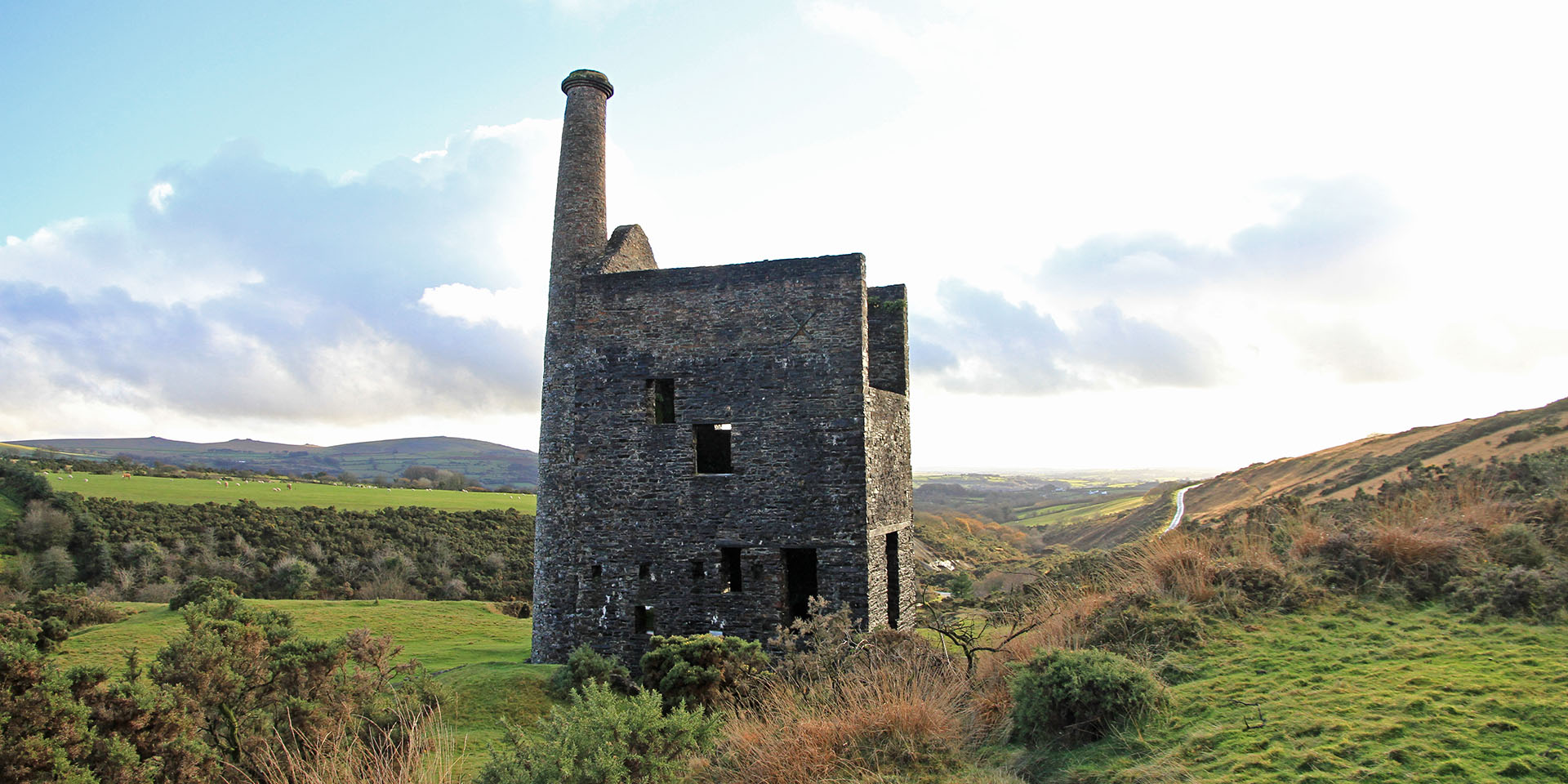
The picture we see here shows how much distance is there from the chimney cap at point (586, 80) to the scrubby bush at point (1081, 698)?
15.5 meters

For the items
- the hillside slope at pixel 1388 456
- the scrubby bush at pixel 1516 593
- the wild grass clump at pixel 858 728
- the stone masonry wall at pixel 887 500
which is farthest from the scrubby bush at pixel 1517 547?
the hillside slope at pixel 1388 456

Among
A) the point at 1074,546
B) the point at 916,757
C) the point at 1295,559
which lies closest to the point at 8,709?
the point at 916,757

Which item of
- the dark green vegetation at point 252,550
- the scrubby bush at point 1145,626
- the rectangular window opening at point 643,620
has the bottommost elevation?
the dark green vegetation at point 252,550

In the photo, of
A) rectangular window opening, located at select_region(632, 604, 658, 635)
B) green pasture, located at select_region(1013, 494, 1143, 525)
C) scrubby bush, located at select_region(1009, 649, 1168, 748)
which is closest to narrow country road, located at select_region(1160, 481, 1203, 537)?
green pasture, located at select_region(1013, 494, 1143, 525)

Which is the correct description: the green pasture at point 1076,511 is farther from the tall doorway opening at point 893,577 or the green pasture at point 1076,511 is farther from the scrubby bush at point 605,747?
the scrubby bush at point 605,747

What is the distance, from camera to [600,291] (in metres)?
14.9

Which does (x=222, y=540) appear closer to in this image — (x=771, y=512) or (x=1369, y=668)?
(x=771, y=512)

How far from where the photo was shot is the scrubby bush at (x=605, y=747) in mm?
5094

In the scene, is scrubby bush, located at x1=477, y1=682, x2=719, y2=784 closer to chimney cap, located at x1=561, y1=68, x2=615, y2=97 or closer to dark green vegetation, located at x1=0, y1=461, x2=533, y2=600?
chimney cap, located at x1=561, y1=68, x2=615, y2=97

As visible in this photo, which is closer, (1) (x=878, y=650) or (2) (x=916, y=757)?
(2) (x=916, y=757)

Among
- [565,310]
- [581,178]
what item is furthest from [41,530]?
[581,178]

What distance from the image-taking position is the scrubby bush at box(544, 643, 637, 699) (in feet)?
43.1

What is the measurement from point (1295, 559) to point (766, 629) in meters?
8.07

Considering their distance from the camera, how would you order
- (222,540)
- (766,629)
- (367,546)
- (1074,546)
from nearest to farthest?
(766,629) < (222,540) < (367,546) < (1074,546)
